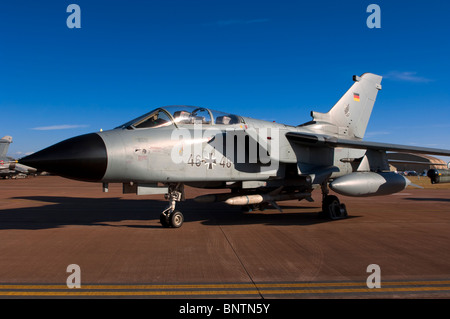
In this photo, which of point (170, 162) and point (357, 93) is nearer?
point (170, 162)

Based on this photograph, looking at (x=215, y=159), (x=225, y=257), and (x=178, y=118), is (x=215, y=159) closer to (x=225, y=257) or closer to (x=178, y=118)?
(x=178, y=118)

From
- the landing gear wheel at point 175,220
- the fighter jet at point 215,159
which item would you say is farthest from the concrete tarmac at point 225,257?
the fighter jet at point 215,159

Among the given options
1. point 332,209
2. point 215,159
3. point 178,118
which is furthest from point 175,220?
point 332,209

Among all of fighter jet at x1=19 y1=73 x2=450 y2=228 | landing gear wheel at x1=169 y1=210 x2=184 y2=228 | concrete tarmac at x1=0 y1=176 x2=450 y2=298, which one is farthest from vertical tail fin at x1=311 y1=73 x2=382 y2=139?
landing gear wheel at x1=169 y1=210 x2=184 y2=228

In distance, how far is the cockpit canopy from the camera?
26.8 ft

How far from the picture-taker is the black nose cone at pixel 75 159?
22.0ft

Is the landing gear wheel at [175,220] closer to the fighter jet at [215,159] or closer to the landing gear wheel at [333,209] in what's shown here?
the fighter jet at [215,159]

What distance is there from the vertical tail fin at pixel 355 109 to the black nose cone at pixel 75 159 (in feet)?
27.7

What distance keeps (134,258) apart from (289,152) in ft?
18.9

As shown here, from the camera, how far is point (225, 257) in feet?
19.7

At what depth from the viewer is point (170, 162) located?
8180 millimetres

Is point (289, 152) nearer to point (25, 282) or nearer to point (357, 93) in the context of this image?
point (357, 93)

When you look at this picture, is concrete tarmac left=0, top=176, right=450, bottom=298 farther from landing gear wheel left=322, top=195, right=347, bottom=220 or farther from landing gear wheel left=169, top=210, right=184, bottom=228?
landing gear wheel left=322, top=195, right=347, bottom=220
